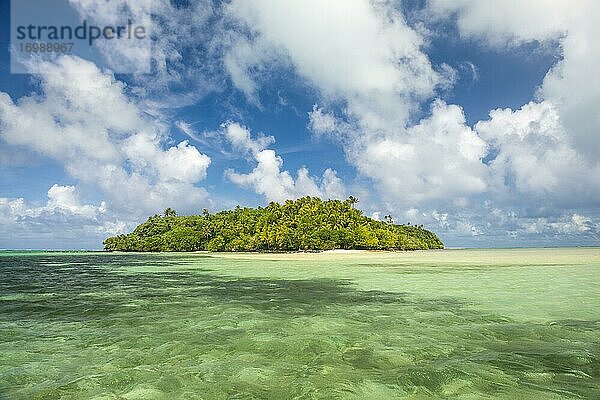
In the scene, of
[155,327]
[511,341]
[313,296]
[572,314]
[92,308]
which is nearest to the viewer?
[511,341]

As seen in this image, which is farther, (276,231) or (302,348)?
(276,231)

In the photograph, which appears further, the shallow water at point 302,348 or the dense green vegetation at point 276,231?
the dense green vegetation at point 276,231

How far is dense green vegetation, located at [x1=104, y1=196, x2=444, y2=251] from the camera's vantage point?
12369cm

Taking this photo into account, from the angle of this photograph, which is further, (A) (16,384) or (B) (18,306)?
(B) (18,306)

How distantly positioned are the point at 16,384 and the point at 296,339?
21.4 feet

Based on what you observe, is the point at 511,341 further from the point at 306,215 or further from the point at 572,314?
the point at 306,215

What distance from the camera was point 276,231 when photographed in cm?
12494

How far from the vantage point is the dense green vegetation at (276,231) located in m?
124

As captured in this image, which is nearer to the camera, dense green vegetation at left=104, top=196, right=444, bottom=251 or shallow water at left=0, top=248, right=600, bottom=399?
shallow water at left=0, top=248, right=600, bottom=399

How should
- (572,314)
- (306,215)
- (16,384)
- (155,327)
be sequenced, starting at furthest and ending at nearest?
(306,215) → (572,314) → (155,327) → (16,384)

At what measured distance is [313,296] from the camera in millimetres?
21609

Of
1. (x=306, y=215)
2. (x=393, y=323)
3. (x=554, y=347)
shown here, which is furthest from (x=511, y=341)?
(x=306, y=215)

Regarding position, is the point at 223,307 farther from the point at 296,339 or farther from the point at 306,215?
the point at 306,215

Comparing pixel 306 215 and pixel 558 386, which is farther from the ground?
pixel 306 215
